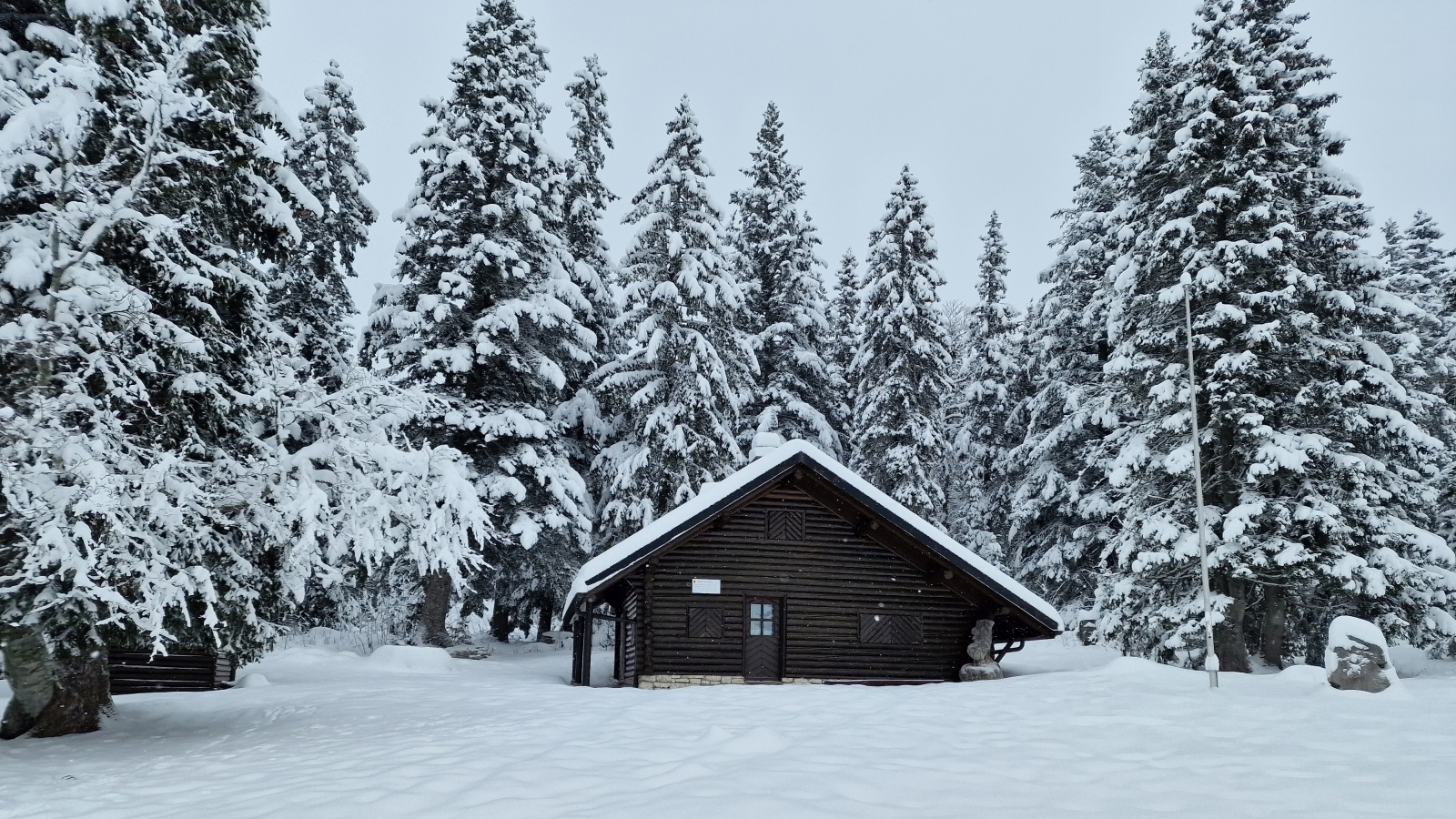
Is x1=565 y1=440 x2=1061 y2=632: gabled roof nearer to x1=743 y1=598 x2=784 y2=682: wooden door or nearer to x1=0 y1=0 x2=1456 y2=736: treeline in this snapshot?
x1=743 y1=598 x2=784 y2=682: wooden door

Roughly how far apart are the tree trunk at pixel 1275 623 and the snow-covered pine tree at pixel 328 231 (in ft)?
71.9

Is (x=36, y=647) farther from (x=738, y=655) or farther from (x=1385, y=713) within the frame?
(x=1385, y=713)

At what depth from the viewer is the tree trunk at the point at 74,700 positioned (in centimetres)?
1096

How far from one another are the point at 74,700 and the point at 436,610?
12.0 meters

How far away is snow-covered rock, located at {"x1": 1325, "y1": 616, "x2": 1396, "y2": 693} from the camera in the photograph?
1216 centimetres

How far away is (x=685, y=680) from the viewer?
17.8 m

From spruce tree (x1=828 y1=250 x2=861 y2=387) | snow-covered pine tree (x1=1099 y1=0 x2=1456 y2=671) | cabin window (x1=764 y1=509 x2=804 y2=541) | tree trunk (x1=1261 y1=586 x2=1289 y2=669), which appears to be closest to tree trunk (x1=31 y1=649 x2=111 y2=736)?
cabin window (x1=764 y1=509 x2=804 y2=541)

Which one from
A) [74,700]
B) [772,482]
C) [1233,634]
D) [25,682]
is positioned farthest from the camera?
[772,482]

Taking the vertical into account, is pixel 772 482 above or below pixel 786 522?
above

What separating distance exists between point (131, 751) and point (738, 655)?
10905mm

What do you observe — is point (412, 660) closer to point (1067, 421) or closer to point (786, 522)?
point (786, 522)

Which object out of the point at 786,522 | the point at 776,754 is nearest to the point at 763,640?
the point at 786,522

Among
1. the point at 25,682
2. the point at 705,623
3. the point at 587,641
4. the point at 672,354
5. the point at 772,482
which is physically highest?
the point at 672,354

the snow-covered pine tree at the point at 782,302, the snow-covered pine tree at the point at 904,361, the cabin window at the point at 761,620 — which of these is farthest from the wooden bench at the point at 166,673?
the snow-covered pine tree at the point at 904,361
